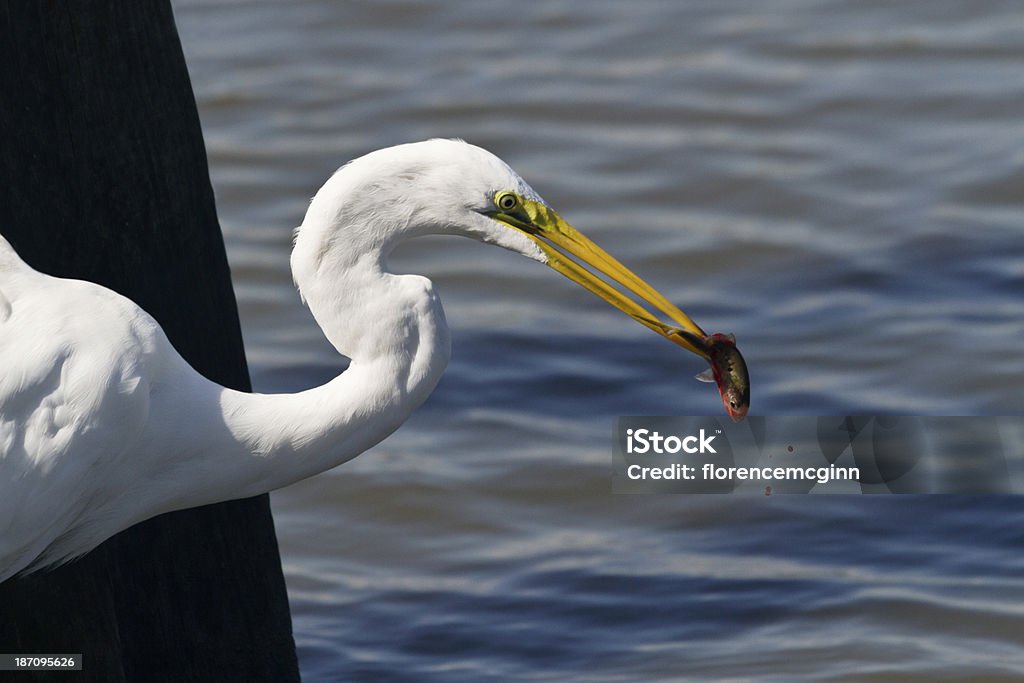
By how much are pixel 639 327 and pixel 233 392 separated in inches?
142

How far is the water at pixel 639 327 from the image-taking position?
16.5 ft

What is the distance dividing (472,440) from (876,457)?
1432 millimetres
